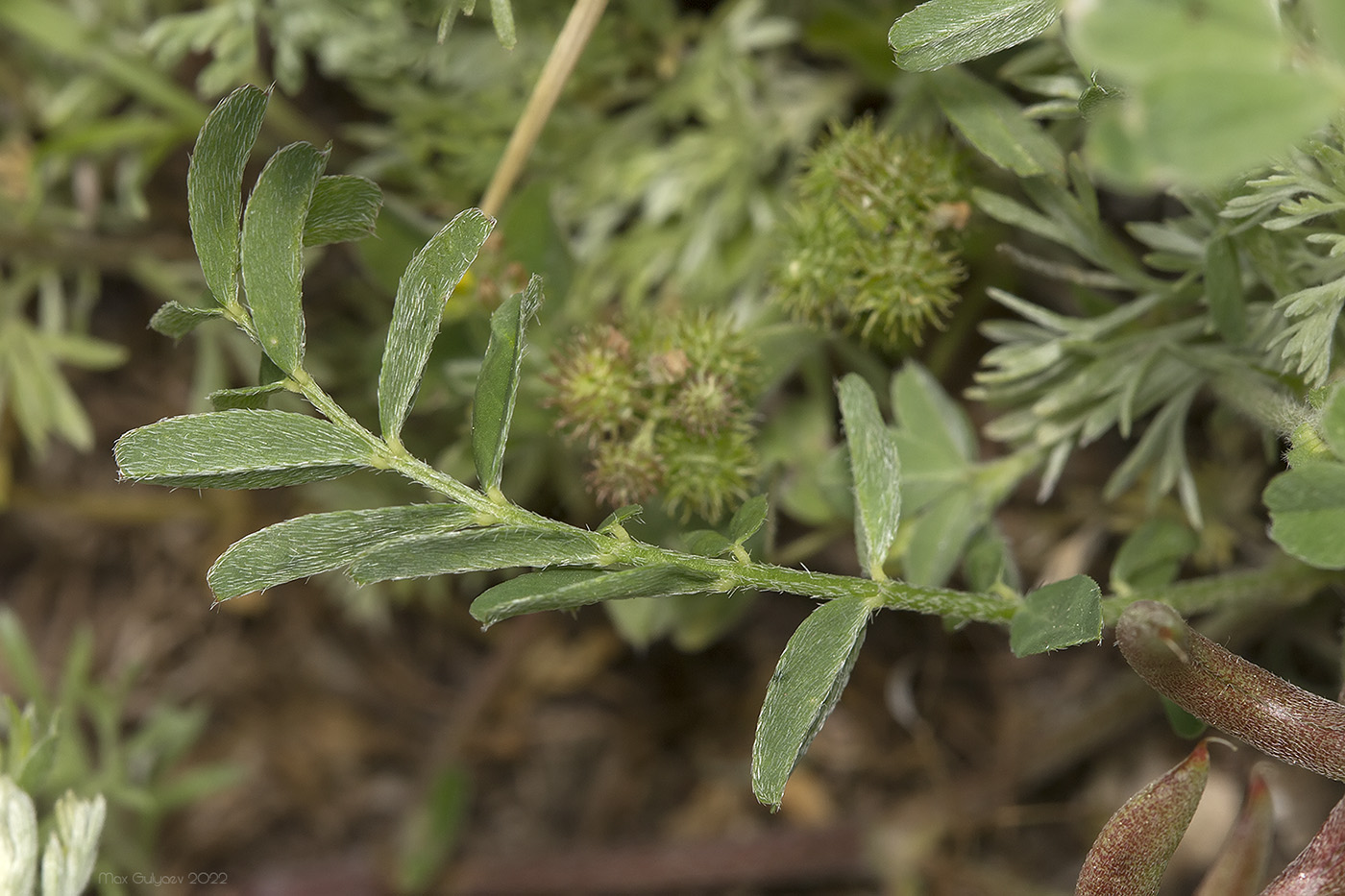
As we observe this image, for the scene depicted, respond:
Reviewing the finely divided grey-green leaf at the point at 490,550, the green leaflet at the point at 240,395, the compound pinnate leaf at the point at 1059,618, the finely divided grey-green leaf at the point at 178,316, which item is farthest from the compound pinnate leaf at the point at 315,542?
the compound pinnate leaf at the point at 1059,618

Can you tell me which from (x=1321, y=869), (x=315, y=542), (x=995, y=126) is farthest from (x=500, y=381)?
(x=1321, y=869)

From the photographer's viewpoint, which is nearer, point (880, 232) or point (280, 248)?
point (280, 248)

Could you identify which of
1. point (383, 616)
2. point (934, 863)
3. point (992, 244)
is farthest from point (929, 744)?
point (383, 616)

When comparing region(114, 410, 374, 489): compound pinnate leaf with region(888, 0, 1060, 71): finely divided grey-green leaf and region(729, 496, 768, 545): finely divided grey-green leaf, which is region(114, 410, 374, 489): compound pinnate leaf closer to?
region(729, 496, 768, 545): finely divided grey-green leaf

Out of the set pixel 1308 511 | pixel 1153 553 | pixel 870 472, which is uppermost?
pixel 1308 511

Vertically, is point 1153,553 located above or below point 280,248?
below

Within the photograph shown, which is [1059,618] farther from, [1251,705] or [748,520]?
[748,520]
